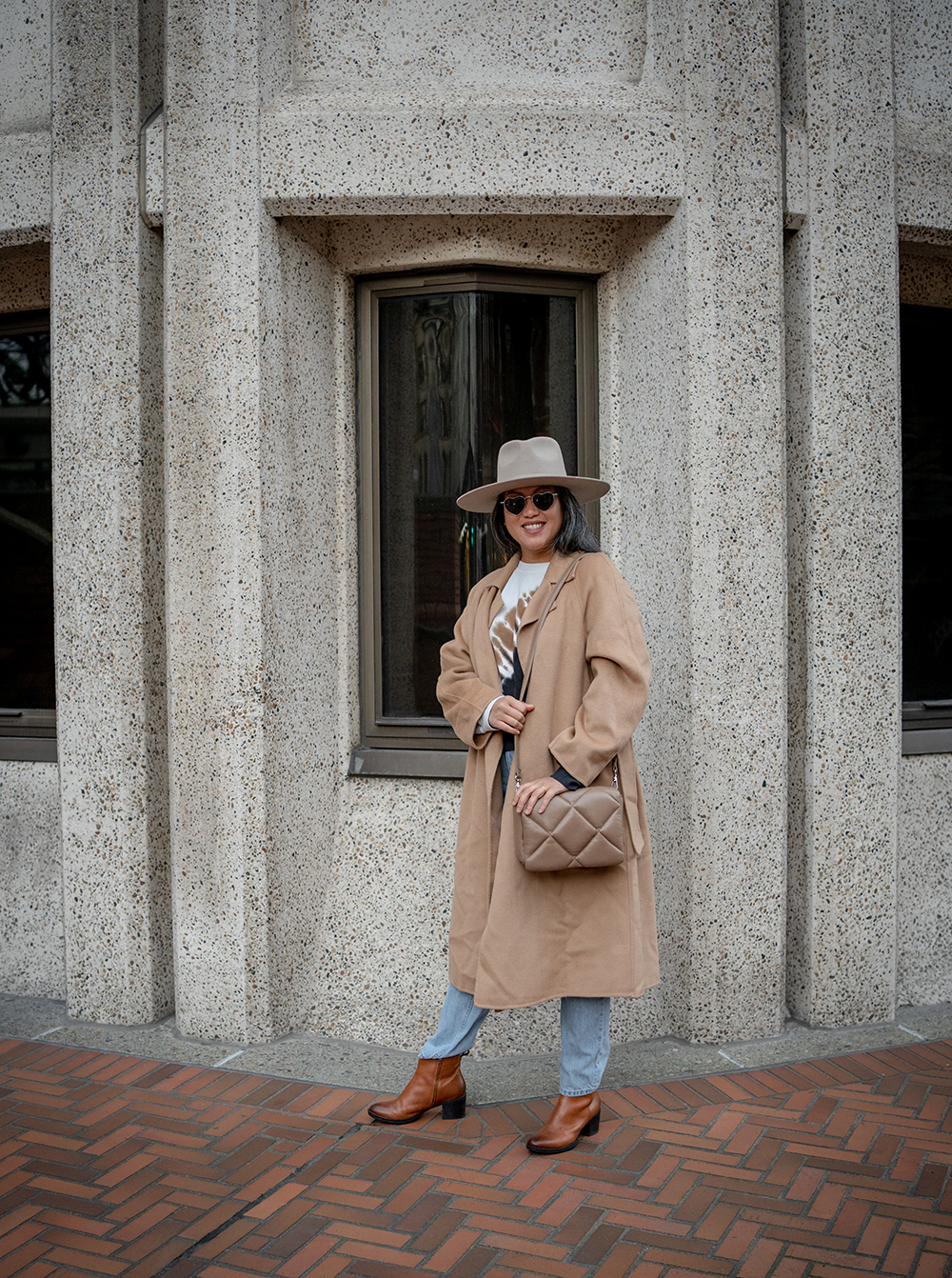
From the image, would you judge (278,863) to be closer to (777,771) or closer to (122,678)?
(122,678)

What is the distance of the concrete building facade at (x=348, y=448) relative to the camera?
382cm

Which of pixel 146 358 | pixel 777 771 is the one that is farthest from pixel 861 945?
pixel 146 358

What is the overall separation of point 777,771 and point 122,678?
2.70m

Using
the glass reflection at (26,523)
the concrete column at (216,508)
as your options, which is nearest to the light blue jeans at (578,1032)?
the concrete column at (216,508)

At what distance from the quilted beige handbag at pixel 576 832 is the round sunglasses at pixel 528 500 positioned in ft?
3.08

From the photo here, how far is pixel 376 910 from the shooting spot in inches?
161

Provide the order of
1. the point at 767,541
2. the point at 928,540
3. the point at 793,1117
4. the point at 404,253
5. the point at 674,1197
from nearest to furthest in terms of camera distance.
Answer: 1. the point at 674,1197
2. the point at 793,1117
3. the point at 767,541
4. the point at 404,253
5. the point at 928,540

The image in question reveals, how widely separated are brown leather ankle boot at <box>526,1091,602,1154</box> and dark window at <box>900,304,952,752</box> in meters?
2.63

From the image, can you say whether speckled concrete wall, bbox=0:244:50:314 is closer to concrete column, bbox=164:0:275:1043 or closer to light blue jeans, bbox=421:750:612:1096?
concrete column, bbox=164:0:275:1043

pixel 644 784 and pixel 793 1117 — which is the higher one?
pixel 644 784

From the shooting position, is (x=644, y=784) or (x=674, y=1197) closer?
(x=674, y=1197)

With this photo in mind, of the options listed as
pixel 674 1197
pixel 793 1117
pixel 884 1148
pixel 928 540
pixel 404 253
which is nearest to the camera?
pixel 674 1197

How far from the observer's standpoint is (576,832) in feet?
9.44

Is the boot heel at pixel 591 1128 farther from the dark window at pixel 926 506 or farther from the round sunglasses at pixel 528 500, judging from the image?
the dark window at pixel 926 506
